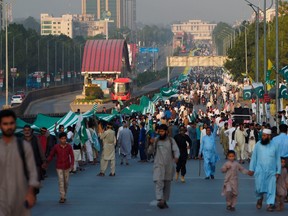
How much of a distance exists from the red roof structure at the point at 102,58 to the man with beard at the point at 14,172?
9849 centimetres

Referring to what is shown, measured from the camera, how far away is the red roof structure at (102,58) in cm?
10881

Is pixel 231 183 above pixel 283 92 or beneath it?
beneath

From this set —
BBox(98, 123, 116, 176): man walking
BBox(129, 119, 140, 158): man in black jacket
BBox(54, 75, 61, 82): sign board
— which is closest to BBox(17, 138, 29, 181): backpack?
BBox(98, 123, 116, 176): man walking

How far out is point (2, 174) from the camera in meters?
10.1

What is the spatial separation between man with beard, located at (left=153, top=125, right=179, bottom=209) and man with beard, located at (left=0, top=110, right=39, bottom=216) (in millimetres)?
7611

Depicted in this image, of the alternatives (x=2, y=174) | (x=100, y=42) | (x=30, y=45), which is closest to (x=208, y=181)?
(x=2, y=174)

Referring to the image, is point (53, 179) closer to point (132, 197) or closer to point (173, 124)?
point (132, 197)

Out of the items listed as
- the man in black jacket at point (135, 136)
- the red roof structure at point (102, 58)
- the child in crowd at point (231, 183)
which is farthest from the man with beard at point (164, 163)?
the red roof structure at point (102, 58)

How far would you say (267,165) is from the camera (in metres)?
Result: 16.8

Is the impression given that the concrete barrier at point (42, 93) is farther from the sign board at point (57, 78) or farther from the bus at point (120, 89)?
the bus at point (120, 89)

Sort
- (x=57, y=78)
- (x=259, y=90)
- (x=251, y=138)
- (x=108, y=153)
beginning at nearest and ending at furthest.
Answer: (x=108, y=153) → (x=251, y=138) → (x=259, y=90) → (x=57, y=78)

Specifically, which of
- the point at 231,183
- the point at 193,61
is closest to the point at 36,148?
the point at 231,183

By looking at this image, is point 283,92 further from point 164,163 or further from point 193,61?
point 193,61

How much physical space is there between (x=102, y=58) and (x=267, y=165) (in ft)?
304
